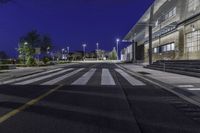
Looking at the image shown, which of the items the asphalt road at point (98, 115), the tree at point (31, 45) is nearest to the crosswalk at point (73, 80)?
the asphalt road at point (98, 115)

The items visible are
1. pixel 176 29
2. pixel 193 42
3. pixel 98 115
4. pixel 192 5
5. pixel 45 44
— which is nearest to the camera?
pixel 98 115

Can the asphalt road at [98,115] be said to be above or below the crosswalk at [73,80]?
above

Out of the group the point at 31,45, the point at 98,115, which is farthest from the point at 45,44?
the point at 98,115

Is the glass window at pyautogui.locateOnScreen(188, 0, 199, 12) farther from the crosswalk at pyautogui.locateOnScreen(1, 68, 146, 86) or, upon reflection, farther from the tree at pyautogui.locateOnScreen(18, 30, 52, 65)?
the tree at pyautogui.locateOnScreen(18, 30, 52, 65)

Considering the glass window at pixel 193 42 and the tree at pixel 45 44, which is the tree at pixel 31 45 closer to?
the tree at pixel 45 44

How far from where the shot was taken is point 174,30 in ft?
156

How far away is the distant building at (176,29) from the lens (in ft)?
121

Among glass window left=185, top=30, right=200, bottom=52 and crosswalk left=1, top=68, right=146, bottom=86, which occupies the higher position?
glass window left=185, top=30, right=200, bottom=52

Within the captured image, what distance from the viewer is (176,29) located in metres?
45.9

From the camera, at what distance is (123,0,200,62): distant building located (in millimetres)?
36812

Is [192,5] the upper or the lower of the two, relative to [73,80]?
upper

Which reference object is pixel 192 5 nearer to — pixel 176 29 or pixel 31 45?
pixel 176 29

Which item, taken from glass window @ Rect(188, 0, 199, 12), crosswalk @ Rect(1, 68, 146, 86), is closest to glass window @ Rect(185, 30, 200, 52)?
glass window @ Rect(188, 0, 199, 12)

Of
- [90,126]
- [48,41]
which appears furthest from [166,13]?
[48,41]
